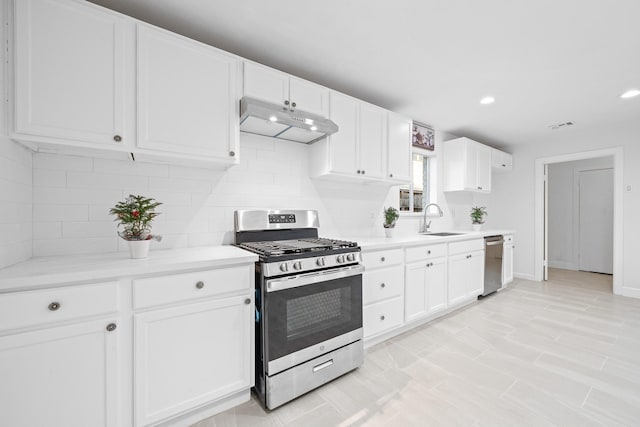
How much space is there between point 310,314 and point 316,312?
0.05 metres

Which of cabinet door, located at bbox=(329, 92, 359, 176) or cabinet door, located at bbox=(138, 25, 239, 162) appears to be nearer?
cabinet door, located at bbox=(138, 25, 239, 162)

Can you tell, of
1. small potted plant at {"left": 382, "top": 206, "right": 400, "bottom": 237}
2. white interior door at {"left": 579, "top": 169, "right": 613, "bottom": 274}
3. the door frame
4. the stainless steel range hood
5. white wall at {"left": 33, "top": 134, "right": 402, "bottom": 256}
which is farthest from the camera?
white interior door at {"left": 579, "top": 169, "right": 613, "bottom": 274}

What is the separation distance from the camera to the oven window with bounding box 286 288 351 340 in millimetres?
1734

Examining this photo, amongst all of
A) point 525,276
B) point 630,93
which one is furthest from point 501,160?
point 525,276

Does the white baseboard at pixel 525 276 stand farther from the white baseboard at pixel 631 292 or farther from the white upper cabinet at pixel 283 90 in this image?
the white upper cabinet at pixel 283 90

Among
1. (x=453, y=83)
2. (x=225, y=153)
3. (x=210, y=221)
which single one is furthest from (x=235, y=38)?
(x=453, y=83)

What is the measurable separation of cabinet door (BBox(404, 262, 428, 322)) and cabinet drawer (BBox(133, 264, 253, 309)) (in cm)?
168

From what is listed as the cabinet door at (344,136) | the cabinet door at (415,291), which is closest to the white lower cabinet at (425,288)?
the cabinet door at (415,291)

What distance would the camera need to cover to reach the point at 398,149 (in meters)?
2.95

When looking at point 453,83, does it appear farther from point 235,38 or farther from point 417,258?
point 235,38

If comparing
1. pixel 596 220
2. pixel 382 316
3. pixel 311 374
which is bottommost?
pixel 311 374

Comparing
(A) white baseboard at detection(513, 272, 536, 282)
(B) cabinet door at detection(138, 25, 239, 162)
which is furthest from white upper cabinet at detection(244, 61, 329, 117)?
(A) white baseboard at detection(513, 272, 536, 282)

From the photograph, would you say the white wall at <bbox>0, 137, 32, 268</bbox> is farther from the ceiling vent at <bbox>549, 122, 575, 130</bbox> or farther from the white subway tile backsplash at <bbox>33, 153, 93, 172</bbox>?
the ceiling vent at <bbox>549, 122, 575, 130</bbox>

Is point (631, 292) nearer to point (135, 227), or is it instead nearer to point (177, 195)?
point (177, 195)
